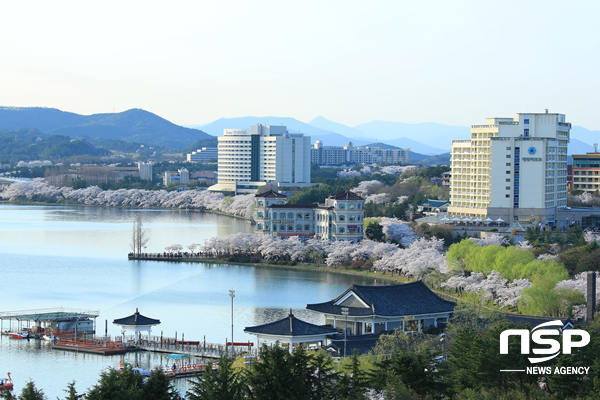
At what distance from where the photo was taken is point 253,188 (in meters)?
92.3

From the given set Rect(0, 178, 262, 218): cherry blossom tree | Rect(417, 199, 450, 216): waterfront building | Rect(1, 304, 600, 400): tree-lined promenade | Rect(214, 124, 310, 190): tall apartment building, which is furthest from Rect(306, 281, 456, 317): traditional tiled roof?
Rect(214, 124, 310, 190): tall apartment building

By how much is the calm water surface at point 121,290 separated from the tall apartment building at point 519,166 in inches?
631

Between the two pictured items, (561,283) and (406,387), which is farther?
(561,283)

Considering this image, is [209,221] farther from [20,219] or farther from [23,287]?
[23,287]

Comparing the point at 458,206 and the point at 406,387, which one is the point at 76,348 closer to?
the point at 406,387

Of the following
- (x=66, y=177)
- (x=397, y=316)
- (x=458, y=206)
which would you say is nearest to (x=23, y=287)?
(x=397, y=316)

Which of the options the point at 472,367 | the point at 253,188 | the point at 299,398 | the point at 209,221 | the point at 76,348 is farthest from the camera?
the point at 253,188

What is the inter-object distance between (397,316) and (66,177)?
81521 mm

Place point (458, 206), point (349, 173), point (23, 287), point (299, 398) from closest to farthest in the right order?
point (299, 398)
point (23, 287)
point (458, 206)
point (349, 173)

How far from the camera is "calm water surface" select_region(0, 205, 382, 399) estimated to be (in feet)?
73.4

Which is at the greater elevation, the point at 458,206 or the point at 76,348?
the point at 458,206

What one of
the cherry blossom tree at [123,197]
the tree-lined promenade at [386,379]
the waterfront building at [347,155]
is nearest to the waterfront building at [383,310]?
the tree-lined promenade at [386,379]

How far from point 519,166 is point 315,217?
12701mm

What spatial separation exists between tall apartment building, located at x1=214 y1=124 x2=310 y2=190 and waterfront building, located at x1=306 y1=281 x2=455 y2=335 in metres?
68.0
